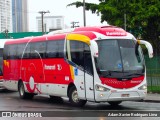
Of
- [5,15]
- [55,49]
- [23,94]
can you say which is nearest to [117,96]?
[55,49]

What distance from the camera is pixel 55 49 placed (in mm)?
20281

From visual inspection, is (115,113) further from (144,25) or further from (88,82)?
(144,25)

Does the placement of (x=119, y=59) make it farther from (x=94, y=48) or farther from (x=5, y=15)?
(x=5, y=15)

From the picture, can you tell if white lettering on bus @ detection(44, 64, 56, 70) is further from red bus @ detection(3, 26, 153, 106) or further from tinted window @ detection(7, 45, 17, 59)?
tinted window @ detection(7, 45, 17, 59)

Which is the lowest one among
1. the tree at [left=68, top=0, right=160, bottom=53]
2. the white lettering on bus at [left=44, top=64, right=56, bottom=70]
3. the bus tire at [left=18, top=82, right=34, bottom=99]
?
the bus tire at [left=18, top=82, right=34, bottom=99]

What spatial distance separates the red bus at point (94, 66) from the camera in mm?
17266

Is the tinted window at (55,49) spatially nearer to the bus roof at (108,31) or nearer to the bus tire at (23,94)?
the bus roof at (108,31)

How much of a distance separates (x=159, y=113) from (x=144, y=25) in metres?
30.4

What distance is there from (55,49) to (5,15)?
74450 mm

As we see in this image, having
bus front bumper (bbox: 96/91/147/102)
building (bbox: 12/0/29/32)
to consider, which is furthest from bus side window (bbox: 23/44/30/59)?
building (bbox: 12/0/29/32)

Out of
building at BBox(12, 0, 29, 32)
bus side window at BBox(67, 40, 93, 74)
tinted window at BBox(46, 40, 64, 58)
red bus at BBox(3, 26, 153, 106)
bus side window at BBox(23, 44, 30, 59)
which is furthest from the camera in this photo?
building at BBox(12, 0, 29, 32)

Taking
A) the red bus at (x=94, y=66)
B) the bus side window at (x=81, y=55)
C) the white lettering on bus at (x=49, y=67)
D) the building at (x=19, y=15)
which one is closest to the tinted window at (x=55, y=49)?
the red bus at (x=94, y=66)

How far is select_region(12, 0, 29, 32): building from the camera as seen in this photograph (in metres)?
87.5

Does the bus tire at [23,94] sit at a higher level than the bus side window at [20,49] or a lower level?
lower
